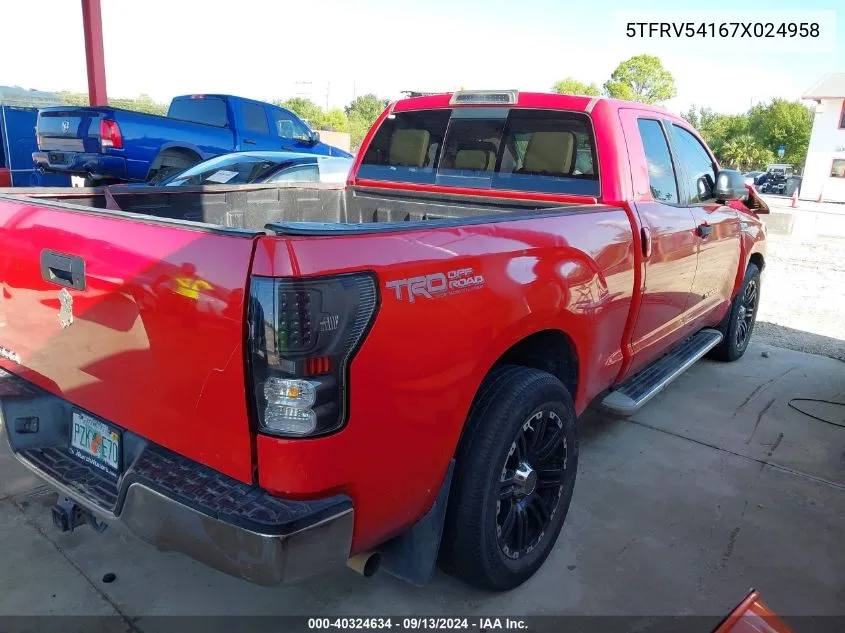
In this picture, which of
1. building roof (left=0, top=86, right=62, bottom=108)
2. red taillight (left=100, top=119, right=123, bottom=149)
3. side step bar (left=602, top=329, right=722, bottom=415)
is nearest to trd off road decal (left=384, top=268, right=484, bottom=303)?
side step bar (left=602, top=329, right=722, bottom=415)

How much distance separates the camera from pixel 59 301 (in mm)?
2186

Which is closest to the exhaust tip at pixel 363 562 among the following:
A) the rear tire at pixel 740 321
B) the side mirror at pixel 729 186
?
the side mirror at pixel 729 186

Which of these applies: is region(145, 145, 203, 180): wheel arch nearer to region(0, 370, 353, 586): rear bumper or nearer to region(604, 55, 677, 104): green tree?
region(0, 370, 353, 586): rear bumper

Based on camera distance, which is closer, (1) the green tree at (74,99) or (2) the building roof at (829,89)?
(1) the green tree at (74,99)

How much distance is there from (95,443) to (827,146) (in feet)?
141

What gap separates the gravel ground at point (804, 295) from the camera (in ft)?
21.1

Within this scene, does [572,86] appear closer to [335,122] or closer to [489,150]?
[335,122]

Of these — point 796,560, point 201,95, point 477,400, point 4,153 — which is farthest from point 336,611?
point 4,153

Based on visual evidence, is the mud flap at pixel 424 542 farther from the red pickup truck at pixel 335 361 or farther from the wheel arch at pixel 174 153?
the wheel arch at pixel 174 153

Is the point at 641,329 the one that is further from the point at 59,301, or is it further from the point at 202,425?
the point at 59,301

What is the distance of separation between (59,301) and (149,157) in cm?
770

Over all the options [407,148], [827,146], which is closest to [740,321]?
[407,148]

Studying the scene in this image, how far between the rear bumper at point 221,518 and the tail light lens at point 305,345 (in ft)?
0.73

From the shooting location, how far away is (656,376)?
389cm
